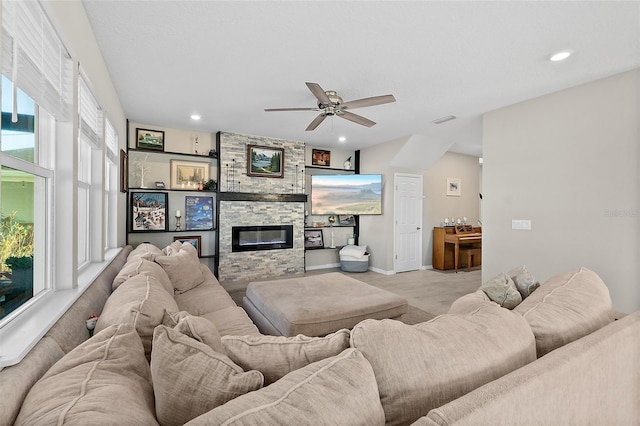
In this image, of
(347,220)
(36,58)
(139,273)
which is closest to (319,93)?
(36,58)

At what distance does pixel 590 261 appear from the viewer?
2834mm

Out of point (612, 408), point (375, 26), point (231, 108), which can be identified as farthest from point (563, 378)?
point (231, 108)

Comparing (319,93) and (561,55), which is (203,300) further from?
(561,55)

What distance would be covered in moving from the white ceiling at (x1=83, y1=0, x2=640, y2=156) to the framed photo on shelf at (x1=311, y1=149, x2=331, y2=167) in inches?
93.8

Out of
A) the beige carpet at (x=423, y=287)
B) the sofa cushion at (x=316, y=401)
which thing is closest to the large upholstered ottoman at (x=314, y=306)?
the beige carpet at (x=423, y=287)

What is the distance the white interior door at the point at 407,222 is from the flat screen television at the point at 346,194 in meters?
0.43

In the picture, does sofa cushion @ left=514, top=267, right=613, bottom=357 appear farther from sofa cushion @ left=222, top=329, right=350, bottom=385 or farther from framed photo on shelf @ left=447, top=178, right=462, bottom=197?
framed photo on shelf @ left=447, top=178, right=462, bottom=197

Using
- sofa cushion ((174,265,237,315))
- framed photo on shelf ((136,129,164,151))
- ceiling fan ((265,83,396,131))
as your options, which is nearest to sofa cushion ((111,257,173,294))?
sofa cushion ((174,265,237,315))

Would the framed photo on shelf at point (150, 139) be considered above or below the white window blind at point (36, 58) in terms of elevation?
above

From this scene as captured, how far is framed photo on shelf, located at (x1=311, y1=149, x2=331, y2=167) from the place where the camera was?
5957 mm

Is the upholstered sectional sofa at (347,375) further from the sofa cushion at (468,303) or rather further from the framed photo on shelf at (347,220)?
the framed photo on shelf at (347,220)

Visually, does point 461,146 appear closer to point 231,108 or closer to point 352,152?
point 352,152

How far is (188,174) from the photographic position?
4781 millimetres

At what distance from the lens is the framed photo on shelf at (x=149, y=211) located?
4328mm
